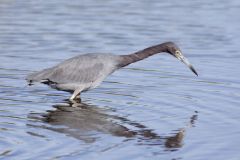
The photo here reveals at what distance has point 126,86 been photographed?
1326 cm

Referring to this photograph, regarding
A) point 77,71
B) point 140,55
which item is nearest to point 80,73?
point 77,71

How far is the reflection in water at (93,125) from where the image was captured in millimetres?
10008

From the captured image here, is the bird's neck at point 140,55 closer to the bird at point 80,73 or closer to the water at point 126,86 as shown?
the bird at point 80,73

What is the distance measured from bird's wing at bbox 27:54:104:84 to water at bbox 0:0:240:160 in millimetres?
364

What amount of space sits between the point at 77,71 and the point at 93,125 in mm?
1812

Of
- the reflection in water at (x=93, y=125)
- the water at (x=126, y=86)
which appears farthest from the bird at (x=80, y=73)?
the reflection in water at (x=93, y=125)

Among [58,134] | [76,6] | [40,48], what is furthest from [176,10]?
[58,134]

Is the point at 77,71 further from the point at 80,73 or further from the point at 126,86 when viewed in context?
the point at 126,86

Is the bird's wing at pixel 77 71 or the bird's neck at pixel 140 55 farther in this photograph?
the bird's neck at pixel 140 55

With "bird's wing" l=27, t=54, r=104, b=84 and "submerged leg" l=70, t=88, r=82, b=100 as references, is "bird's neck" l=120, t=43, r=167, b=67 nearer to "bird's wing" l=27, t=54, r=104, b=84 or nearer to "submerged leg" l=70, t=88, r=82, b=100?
"bird's wing" l=27, t=54, r=104, b=84

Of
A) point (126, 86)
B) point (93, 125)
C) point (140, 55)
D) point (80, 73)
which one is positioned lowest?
point (126, 86)

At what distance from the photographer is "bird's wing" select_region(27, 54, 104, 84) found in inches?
485

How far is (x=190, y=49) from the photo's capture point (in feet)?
53.3

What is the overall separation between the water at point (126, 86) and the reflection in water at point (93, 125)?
0.04ft
